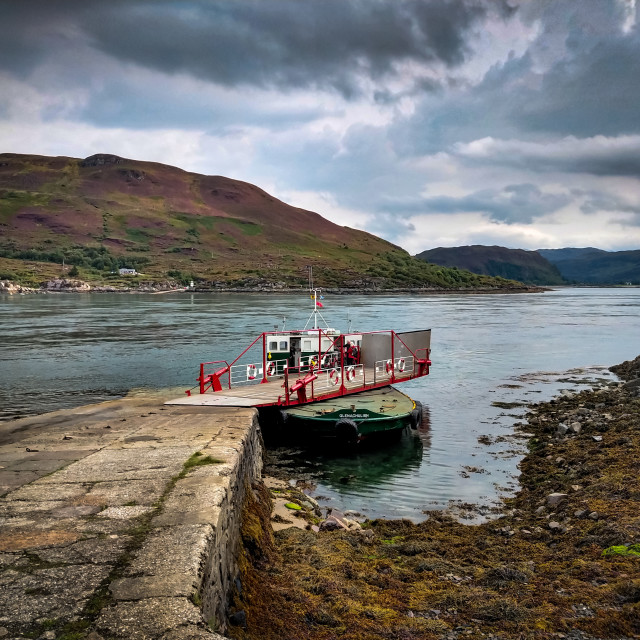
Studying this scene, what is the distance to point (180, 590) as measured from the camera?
6426 millimetres

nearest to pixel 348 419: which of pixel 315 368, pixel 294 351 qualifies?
pixel 315 368

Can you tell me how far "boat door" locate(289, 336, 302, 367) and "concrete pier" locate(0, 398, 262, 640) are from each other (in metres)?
14.6

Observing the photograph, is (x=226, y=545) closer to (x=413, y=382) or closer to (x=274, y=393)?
(x=274, y=393)

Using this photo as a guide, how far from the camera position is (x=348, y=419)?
22.6 meters

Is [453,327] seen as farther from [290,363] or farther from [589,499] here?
[589,499]

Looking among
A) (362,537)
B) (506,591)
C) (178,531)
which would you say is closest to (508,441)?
(362,537)

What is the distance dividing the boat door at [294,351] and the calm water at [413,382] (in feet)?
24.0

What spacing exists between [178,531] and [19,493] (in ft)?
13.0

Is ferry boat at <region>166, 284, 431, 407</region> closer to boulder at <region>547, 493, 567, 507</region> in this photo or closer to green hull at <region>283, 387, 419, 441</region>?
green hull at <region>283, 387, 419, 441</region>

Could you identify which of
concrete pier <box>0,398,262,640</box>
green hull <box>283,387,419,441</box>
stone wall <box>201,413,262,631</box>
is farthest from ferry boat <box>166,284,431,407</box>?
stone wall <box>201,413,262,631</box>

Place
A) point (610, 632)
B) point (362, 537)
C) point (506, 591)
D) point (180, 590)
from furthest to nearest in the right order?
point (362, 537)
point (506, 591)
point (610, 632)
point (180, 590)

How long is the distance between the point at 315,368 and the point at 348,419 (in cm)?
703

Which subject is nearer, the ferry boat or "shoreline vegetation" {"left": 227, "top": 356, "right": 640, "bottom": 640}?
"shoreline vegetation" {"left": 227, "top": 356, "right": 640, "bottom": 640}

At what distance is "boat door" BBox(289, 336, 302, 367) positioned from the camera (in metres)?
30.3
